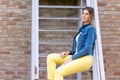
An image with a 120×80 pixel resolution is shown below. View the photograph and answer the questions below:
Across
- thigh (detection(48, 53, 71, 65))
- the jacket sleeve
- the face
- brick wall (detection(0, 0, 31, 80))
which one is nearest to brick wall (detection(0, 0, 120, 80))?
brick wall (detection(0, 0, 31, 80))

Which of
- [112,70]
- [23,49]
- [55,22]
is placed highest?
[55,22]

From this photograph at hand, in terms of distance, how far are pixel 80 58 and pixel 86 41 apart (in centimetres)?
23

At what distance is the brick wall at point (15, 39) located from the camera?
6.25m

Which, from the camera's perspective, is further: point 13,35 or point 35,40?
point 13,35

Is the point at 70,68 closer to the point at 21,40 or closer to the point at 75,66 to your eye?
the point at 75,66

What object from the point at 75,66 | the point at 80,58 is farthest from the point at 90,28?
the point at 75,66

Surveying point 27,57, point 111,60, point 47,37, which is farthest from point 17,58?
point 111,60

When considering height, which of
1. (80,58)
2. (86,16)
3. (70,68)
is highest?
(86,16)

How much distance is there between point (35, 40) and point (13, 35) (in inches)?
38.8

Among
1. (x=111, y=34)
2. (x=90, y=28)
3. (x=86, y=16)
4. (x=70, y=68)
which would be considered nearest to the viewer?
(x=70, y=68)

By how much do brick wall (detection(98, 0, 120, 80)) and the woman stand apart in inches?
64.7

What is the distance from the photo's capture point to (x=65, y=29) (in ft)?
20.9

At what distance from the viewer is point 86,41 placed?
4.60 meters

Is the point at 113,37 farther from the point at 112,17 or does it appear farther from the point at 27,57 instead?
the point at 27,57
